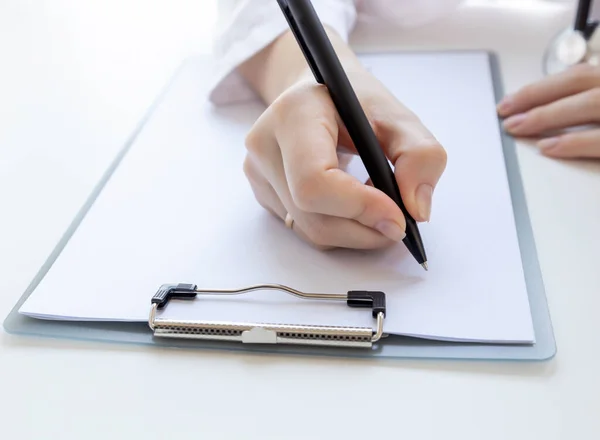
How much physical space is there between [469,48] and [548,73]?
0.29ft

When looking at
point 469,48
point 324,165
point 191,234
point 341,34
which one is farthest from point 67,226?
point 469,48

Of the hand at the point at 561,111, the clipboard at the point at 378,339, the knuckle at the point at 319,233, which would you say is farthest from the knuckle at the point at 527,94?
the knuckle at the point at 319,233

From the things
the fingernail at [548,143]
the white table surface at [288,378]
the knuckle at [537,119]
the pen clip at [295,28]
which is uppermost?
the knuckle at [537,119]

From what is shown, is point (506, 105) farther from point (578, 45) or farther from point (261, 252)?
point (261, 252)

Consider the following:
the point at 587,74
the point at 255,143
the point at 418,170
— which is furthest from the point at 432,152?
the point at 587,74

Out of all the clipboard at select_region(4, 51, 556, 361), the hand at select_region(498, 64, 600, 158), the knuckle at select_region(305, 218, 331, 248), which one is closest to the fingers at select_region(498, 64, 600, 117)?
the hand at select_region(498, 64, 600, 158)

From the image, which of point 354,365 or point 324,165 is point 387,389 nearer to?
point 354,365

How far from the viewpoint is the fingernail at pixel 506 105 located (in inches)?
21.2

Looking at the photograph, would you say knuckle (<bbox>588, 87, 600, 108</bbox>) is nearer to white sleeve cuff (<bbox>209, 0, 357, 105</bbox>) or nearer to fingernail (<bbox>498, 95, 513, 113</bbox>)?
fingernail (<bbox>498, 95, 513, 113</bbox>)

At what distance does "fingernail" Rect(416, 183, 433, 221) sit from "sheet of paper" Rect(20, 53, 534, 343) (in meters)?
0.03

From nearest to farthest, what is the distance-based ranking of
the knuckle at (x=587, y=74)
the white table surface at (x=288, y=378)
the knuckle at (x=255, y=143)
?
the white table surface at (x=288, y=378) → the knuckle at (x=255, y=143) → the knuckle at (x=587, y=74)

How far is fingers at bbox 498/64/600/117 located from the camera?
1.75 ft

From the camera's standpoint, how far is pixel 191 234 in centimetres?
45

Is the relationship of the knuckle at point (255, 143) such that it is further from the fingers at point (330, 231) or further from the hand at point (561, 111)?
the hand at point (561, 111)
